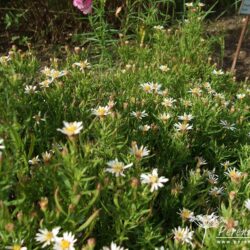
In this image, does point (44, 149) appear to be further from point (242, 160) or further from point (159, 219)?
point (242, 160)

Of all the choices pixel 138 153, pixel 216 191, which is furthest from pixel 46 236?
pixel 216 191

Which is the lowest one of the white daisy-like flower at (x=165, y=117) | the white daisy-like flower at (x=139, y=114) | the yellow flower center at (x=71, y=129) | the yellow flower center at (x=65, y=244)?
the white daisy-like flower at (x=165, y=117)

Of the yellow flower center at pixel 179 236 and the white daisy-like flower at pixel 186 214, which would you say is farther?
the white daisy-like flower at pixel 186 214

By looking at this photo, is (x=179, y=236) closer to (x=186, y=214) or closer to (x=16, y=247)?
(x=186, y=214)

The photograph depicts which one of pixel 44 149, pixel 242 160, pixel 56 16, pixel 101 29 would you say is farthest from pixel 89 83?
pixel 56 16

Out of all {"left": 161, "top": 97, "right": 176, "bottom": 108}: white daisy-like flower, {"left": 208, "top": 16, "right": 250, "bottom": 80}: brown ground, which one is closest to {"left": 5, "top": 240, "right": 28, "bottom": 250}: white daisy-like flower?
{"left": 161, "top": 97, "right": 176, "bottom": 108}: white daisy-like flower

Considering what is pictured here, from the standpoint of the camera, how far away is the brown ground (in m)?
4.06

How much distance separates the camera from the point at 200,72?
339 cm

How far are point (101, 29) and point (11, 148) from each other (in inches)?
83.5

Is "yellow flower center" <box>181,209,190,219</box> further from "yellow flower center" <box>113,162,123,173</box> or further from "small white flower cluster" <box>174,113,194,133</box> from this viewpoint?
"small white flower cluster" <box>174,113,194,133</box>

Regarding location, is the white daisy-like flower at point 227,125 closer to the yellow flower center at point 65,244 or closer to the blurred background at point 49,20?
the yellow flower center at point 65,244

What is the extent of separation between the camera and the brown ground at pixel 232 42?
4.06 metres

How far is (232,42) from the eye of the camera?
4.61m

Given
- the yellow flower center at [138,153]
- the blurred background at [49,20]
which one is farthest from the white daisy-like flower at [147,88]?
the blurred background at [49,20]
